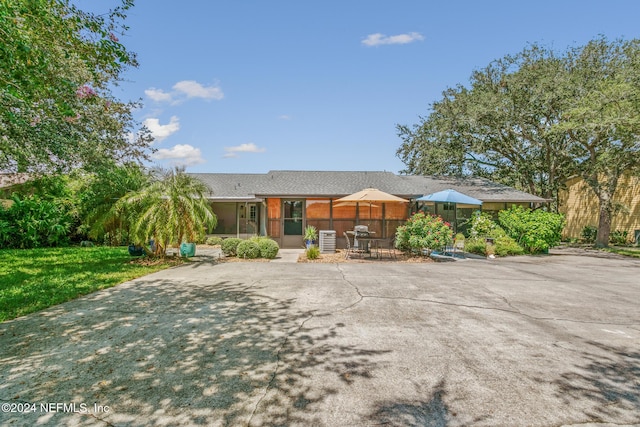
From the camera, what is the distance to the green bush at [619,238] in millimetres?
20422

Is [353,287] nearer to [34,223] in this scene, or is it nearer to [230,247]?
[230,247]

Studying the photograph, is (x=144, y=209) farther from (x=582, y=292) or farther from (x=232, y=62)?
(x=582, y=292)

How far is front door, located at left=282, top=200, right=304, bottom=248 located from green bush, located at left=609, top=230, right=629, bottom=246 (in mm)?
21252

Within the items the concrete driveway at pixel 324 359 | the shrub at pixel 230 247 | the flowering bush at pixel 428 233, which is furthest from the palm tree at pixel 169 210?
the flowering bush at pixel 428 233

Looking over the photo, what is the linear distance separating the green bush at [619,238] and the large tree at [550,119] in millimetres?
3688

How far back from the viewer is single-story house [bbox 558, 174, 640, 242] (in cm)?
2056

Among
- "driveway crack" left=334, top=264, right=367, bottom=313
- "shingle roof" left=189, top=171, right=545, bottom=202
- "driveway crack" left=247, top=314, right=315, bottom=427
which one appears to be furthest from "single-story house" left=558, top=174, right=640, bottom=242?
"driveway crack" left=247, top=314, right=315, bottom=427

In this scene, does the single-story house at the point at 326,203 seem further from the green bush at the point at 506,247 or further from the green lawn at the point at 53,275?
the green lawn at the point at 53,275

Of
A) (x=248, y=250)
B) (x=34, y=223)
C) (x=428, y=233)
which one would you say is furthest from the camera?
(x=34, y=223)

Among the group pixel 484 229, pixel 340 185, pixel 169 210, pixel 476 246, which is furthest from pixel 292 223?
pixel 484 229

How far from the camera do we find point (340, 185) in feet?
55.5

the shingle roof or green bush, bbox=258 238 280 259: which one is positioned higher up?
the shingle roof

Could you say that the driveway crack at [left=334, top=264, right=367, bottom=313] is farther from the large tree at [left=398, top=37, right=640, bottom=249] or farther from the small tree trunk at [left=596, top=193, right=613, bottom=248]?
the small tree trunk at [left=596, top=193, right=613, bottom=248]

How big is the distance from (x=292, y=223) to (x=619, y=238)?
21.8 metres
